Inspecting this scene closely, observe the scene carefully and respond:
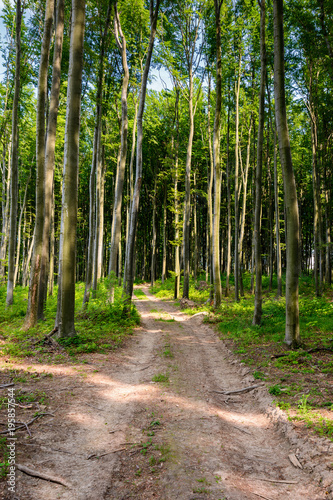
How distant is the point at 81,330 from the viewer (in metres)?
8.63

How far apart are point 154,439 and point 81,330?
574cm

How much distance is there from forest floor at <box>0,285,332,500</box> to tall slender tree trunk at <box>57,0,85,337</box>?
69.7 inches

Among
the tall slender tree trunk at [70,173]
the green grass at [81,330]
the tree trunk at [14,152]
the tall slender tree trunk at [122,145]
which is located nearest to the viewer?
the green grass at [81,330]

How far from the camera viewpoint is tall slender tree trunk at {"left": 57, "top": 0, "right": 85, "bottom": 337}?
7258mm

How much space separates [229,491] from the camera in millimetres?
2629

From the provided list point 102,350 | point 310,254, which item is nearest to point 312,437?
point 102,350

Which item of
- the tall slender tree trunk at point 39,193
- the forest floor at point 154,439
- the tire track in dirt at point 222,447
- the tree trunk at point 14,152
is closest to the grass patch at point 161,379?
the forest floor at point 154,439

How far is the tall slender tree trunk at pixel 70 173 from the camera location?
726 centimetres

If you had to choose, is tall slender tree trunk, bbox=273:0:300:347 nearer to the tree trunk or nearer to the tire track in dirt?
the tire track in dirt

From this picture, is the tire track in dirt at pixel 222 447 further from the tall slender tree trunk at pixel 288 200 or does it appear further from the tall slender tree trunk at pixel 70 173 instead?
the tall slender tree trunk at pixel 70 173


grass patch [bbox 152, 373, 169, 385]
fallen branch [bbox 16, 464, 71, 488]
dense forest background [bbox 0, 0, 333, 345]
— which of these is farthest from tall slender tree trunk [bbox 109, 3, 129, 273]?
fallen branch [bbox 16, 464, 71, 488]

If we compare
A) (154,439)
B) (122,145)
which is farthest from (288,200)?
(122,145)

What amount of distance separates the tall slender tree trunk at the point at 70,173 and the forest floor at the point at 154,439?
177 centimetres

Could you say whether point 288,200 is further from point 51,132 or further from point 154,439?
point 51,132
